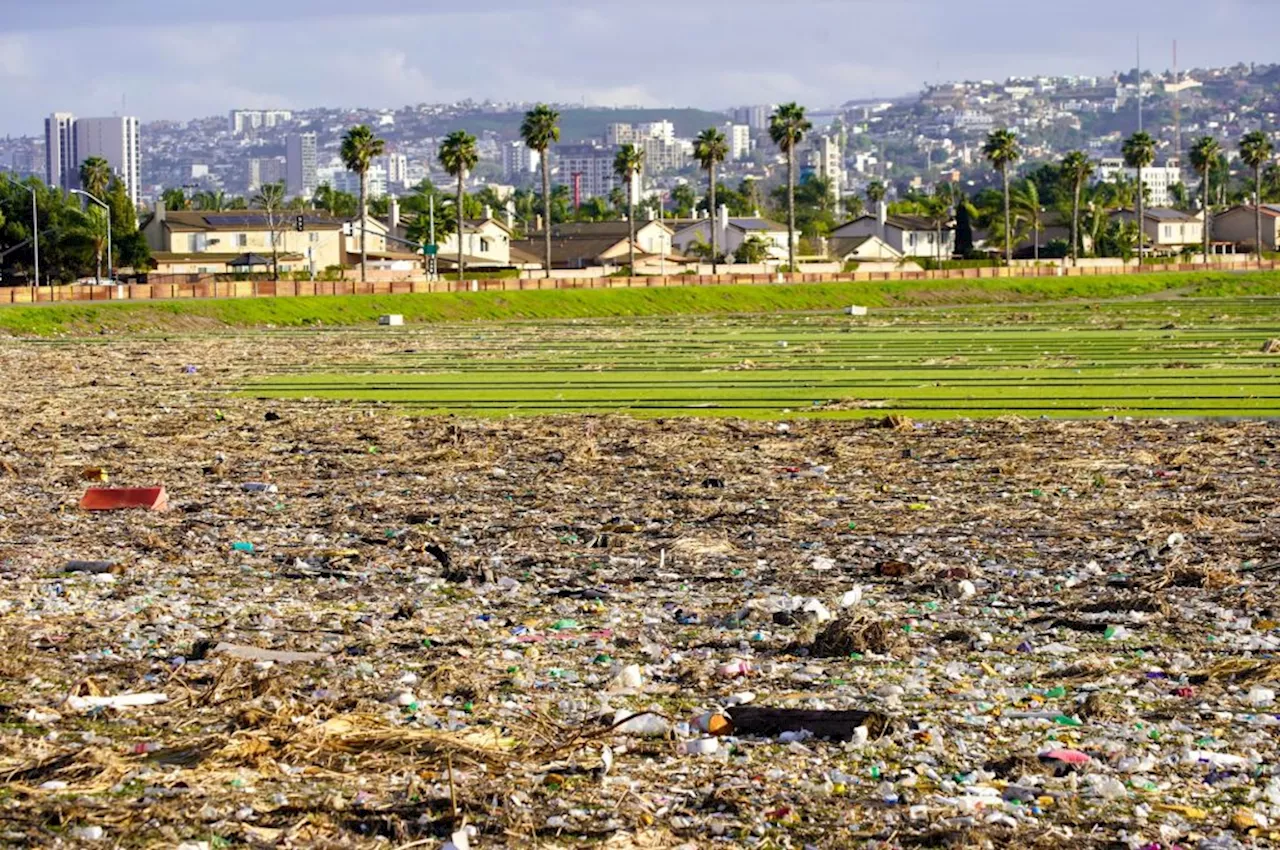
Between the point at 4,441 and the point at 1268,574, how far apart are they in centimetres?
2092

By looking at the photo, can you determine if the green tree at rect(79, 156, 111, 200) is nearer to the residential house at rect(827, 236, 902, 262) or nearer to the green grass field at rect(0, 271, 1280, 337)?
the green grass field at rect(0, 271, 1280, 337)

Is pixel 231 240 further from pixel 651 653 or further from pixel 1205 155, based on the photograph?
pixel 651 653

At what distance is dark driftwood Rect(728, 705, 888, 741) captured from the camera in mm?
11602

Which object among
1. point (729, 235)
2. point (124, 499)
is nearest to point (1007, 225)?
point (729, 235)

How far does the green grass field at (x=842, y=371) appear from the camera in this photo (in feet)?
118

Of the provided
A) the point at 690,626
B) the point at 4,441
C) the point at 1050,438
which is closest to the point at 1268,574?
the point at 690,626

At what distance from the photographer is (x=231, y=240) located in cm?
15600

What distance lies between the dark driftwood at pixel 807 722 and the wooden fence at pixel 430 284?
268ft

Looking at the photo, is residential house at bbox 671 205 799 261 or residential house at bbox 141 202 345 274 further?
residential house at bbox 671 205 799 261

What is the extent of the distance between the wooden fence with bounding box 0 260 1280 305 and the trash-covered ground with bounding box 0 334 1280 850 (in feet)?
234

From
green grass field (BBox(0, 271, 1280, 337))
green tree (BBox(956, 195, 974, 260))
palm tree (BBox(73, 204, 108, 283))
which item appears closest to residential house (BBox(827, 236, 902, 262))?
green tree (BBox(956, 195, 974, 260))

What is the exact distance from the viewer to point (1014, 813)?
10180 millimetres

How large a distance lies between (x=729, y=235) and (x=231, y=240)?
51.6 meters

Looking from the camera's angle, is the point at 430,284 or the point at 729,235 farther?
the point at 729,235
